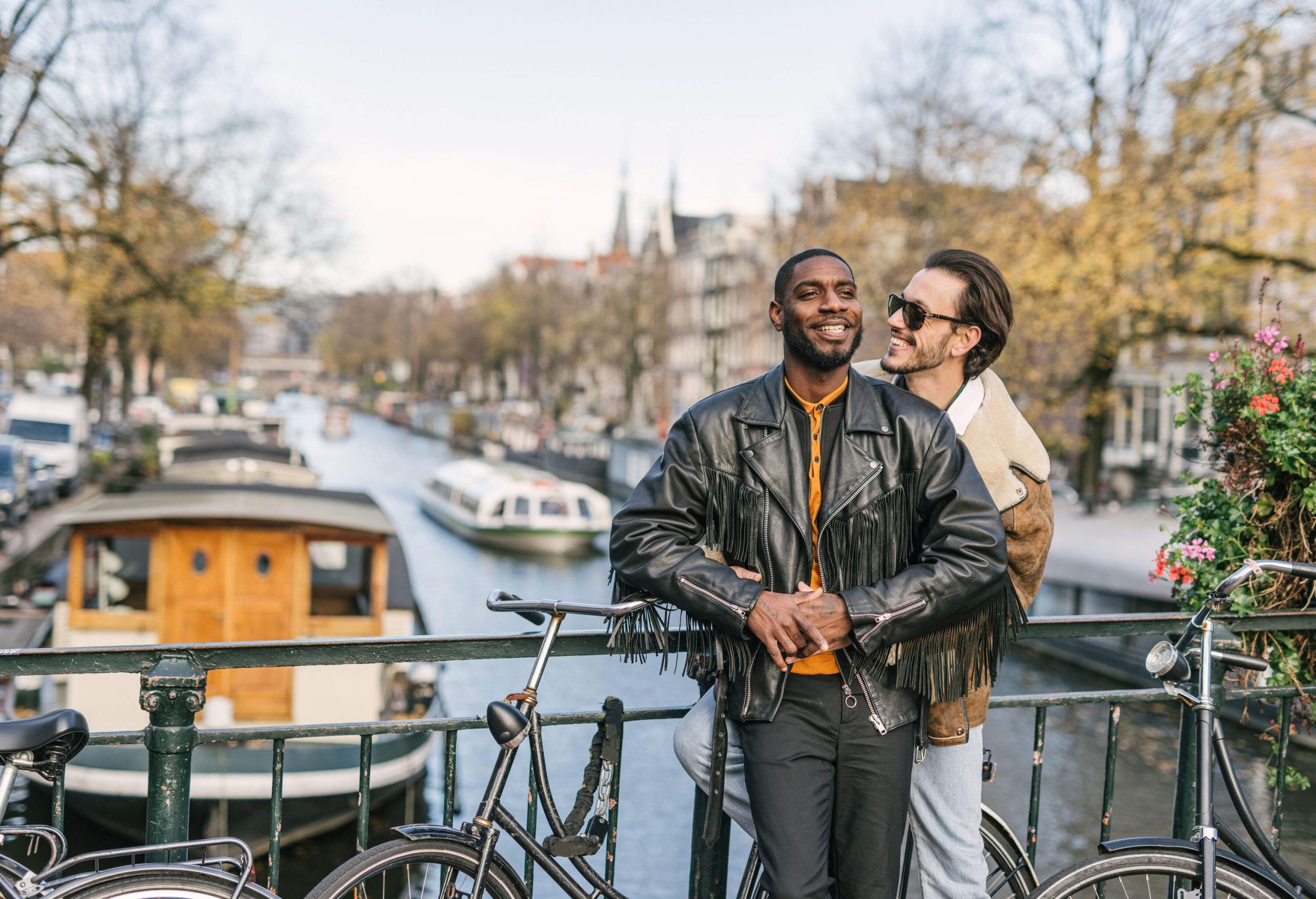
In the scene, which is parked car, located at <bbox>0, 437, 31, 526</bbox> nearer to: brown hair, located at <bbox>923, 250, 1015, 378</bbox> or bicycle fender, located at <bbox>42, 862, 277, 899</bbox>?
bicycle fender, located at <bbox>42, 862, 277, 899</bbox>

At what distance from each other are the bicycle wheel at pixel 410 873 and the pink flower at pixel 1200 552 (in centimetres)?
228

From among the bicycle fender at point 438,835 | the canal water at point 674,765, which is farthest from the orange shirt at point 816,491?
the canal water at point 674,765

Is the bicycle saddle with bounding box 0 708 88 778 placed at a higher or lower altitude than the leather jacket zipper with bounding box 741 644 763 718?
lower

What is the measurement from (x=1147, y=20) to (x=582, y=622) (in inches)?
535

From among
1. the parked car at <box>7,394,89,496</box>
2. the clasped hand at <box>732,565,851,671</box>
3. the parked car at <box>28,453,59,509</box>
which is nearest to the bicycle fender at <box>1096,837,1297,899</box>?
the clasped hand at <box>732,565,851,671</box>

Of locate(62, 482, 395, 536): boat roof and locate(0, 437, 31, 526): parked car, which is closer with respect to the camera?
locate(62, 482, 395, 536): boat roof

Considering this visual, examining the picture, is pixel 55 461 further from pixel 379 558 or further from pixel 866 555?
pixel 866 555

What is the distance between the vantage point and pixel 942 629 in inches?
102

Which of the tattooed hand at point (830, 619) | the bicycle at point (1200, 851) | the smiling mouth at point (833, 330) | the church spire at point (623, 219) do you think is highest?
the church spire at point (623, 219)

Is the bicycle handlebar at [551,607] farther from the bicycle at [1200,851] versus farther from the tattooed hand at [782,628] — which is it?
the bicycle at [1200,851]

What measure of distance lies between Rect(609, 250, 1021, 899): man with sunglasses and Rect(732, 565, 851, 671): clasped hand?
39 millimetres

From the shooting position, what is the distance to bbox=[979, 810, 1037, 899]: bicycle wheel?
3.09 m

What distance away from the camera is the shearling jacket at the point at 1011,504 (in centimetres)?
272

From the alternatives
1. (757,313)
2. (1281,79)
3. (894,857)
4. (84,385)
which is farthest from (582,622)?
(757,313)
